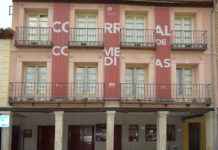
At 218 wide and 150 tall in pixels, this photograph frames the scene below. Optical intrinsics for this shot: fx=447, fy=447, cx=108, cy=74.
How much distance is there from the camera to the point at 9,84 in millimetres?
21438

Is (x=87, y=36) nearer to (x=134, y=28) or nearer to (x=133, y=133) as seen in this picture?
(x=134, y=28)

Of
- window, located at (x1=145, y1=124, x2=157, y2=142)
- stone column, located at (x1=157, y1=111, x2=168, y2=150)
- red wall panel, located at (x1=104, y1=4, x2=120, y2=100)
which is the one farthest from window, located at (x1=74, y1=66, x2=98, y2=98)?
window, located at (x1=145, y1=124, x2=157, y2=142)

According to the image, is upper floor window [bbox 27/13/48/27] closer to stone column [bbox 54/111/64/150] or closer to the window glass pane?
the window glass pane

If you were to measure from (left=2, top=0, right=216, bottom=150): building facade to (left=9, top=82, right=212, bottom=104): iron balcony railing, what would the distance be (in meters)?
0.05

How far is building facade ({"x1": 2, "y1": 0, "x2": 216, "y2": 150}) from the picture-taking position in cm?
2152

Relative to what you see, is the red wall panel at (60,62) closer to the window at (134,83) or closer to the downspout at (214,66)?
the window at (134,83)

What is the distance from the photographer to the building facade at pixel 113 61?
2152cm

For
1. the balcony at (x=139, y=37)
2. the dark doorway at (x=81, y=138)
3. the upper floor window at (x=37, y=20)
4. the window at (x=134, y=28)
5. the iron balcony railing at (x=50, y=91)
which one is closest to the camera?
the iron balcony railing at (x=50, y=91)

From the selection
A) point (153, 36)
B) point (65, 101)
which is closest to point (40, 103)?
point (65, 101)

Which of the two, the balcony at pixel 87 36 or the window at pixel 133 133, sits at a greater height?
the balcony at pixel 87 36

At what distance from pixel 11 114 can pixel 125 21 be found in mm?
7321

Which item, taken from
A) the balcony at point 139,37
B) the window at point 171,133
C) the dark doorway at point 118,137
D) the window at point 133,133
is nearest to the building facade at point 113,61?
the balcony at point 139,37

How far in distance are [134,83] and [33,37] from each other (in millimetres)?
5504

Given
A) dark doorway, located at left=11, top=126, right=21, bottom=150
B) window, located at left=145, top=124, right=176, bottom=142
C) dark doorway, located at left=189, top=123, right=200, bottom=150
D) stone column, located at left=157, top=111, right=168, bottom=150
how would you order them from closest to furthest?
stone column, located at left=157, top=111, right=168, bottom=150 < dark doorway, located at left=11, top=126, right=21, bottom=150 < dark doorway, located at left=189, top=123, right=200, bottom=150 < window, located at left=145, top=124, right=176, bottom=142
